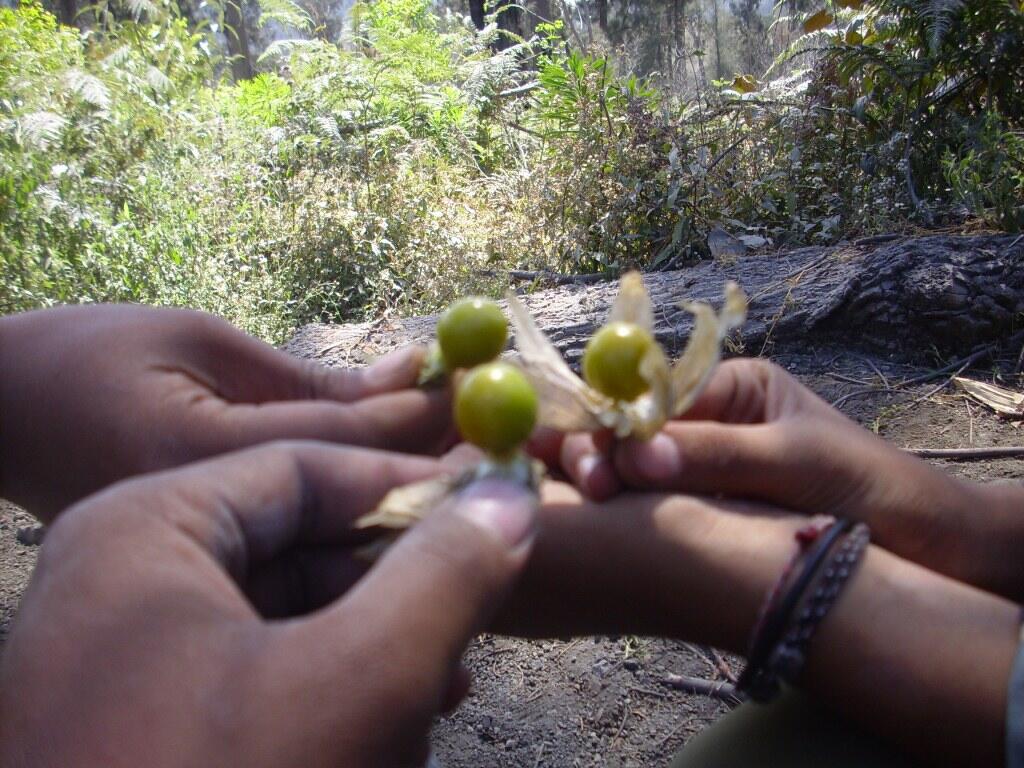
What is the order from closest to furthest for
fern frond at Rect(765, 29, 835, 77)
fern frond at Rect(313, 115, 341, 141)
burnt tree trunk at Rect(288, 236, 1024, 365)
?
1. burnt tree trunk at Rect(288, 236, 1024, 365)
2. fern frond at Rect(313, 115, 341, 141)
3. fern frond at Rect(765, 29, 835, 77)

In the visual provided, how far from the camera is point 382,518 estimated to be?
1.08m

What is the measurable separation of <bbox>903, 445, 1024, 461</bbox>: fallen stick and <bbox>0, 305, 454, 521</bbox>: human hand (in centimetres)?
189

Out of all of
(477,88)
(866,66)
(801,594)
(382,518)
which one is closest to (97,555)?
(382,518)

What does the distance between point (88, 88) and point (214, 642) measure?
6157 mm

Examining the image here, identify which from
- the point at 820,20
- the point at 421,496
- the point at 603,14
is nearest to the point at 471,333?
the point at 421,496

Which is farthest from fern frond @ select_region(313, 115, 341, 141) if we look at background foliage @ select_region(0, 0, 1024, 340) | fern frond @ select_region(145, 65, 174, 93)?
fern frond @ select_region(145, 65, 174, 93)

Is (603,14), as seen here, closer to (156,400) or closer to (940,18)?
(940,18)

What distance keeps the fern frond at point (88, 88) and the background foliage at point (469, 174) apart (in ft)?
0.06

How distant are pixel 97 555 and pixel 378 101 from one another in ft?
22.4

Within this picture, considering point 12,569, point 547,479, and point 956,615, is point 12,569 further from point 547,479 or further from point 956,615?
point 956,615

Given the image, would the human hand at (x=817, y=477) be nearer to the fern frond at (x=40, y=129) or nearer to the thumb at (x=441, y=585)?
the thumb at (x=441, y=585)

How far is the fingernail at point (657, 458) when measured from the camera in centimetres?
131

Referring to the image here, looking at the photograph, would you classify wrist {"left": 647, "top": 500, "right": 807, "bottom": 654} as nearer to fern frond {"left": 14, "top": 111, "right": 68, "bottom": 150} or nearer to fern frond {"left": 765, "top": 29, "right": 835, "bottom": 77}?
fern frond {"left": 14, "top": 111, "right": 68, "bottom": 150}

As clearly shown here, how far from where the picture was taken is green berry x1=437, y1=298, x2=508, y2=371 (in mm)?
1481
